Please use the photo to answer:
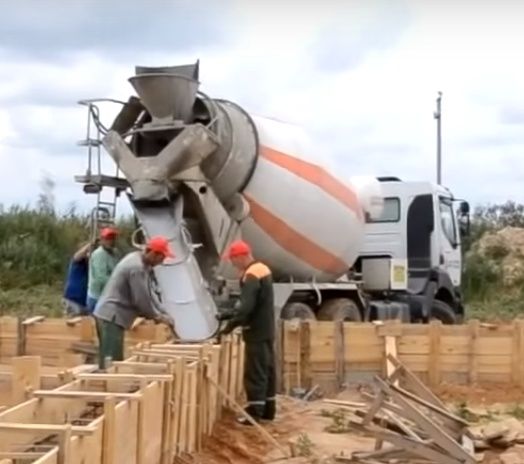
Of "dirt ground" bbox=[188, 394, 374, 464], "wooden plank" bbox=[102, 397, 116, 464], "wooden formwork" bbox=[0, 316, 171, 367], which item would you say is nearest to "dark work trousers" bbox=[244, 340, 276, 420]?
"dirt ground" bbox=[188, 394, 374, 464]

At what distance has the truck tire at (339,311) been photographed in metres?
15.1

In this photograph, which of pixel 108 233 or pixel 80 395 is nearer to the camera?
pixel 80 395

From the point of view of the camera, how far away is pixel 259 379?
10.3 m

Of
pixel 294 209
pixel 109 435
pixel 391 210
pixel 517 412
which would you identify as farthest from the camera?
pixel 391 210

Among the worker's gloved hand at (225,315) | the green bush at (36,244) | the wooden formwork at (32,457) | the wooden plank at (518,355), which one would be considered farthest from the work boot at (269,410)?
the green bush at (36,244)

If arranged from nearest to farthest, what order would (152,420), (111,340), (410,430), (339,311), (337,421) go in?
(152,420)
(410,430)
(111,340)
(337,421)
(339,311)

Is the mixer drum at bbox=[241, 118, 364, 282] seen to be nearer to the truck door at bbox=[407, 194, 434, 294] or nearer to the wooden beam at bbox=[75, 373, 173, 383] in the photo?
the truck door at bbox=[407, 194, 434, 294]

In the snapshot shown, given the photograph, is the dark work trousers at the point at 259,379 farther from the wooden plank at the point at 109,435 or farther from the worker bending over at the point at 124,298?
the wooden plank at the point at 109,435

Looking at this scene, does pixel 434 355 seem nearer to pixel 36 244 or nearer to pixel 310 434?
pixel 310 434

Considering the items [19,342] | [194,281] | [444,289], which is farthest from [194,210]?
[444,289]

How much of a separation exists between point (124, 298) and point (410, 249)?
8.80 meters

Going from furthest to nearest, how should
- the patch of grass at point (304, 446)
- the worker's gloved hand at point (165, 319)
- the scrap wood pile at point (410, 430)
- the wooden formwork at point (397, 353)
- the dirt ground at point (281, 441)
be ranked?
the wooden formwork at point (397, 353), the worker's gloved hand at point (165, 319), the patch of grass at point (304, 446), the dirt ground at point (281, 441), the scrap wood pile at point (410, 430)

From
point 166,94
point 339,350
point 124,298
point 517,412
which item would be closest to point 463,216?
point 339,350

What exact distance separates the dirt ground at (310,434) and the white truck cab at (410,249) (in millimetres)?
5131
